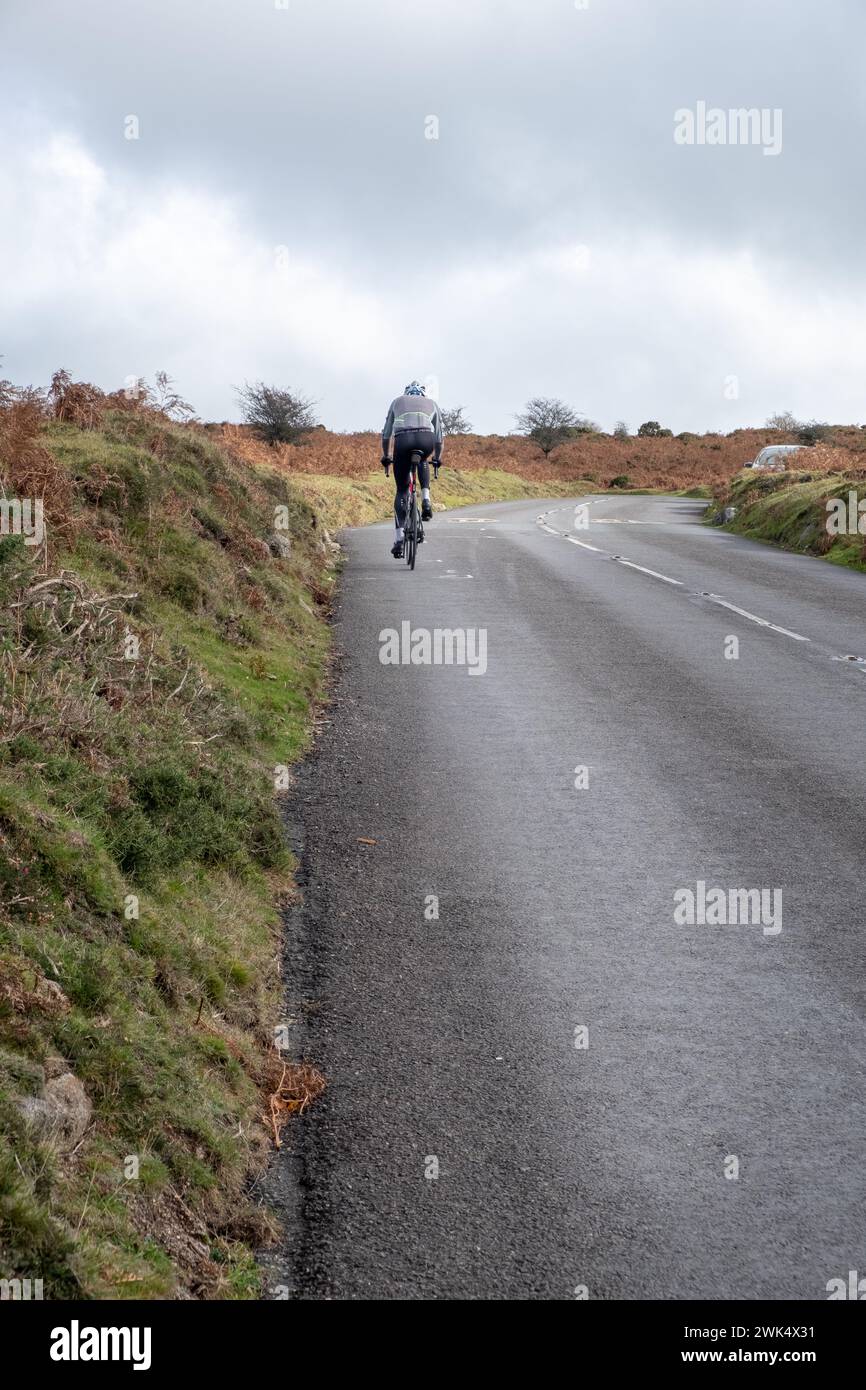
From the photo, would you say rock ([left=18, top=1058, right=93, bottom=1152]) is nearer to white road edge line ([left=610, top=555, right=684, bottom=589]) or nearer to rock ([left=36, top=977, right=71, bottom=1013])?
rock ([left=36, top=977, right=71, bottom=1013])

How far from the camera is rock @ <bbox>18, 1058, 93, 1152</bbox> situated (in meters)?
3.84

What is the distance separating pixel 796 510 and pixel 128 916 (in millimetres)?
28840

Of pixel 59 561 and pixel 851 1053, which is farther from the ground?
pixel 59 561

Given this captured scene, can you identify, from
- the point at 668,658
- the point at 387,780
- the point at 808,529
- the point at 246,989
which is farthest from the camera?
the point at 808,529

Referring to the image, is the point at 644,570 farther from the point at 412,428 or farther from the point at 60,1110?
the point at 60,1110

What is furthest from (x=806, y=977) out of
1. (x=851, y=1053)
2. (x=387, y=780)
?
(x=387, y=780)

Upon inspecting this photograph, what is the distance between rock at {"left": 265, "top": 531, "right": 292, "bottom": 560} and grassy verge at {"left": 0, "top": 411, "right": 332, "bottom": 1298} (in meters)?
5.58

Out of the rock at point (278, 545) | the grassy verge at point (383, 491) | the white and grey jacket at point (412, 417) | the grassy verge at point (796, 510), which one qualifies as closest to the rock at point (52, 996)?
the rock at point (278, 545)

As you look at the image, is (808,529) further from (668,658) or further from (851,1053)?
(851,1053)

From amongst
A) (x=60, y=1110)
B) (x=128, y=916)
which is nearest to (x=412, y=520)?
(x=128, y=916)

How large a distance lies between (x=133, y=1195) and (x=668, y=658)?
11109mm

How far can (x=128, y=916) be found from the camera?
17.9 feet
